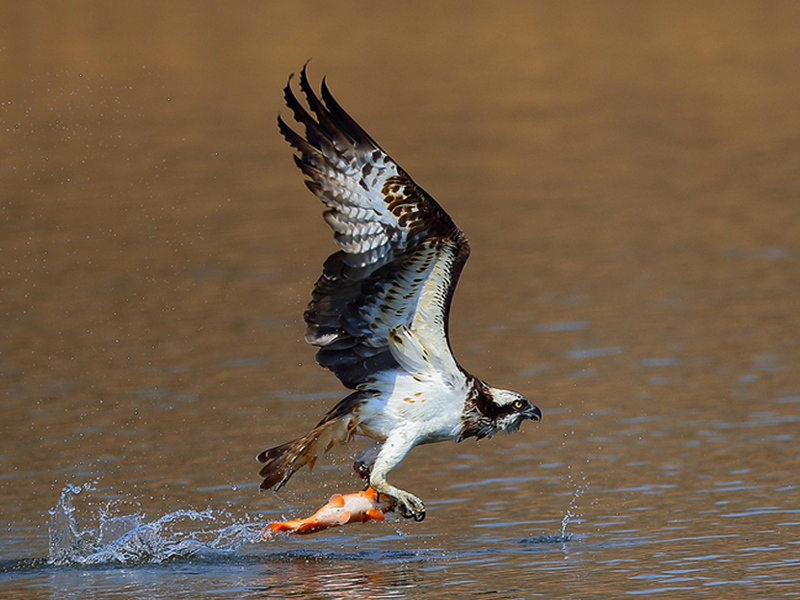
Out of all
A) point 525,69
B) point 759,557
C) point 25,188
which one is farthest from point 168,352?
point 525,69

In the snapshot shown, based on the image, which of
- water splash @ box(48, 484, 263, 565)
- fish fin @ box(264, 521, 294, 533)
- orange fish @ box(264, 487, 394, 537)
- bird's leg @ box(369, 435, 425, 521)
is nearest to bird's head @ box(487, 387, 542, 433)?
bird's leg @ box(369, 435, 425, 521)

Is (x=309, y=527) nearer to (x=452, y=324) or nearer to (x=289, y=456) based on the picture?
(x=289, y=456)

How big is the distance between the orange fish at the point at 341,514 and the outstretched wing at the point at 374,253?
86cm

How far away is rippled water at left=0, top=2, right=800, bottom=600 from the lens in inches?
374

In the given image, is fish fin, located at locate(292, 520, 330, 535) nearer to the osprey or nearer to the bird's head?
the osprey

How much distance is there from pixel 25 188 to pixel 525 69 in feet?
52.5

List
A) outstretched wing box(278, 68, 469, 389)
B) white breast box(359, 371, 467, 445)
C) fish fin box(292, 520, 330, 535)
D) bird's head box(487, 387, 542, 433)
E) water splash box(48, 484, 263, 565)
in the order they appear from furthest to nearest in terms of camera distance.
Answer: bird's head box(487, 387, 542, 433), white breast box(359, 371, 467, 445), water splash box(48, 484, 263, 565), fish fin box(292, 520, 330, 535), outstretched wing box(278, 68, 469, 389)

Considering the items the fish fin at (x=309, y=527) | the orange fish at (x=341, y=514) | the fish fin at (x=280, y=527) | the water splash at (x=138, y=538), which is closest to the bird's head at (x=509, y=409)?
the orange fish at (x=341, y=514)

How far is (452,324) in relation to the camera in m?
15.8

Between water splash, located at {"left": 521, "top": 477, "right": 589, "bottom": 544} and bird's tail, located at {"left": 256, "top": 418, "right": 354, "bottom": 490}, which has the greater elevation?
bird's tail, located at {"left": 256, "top": 418, "right": 354, "bottom": 490}

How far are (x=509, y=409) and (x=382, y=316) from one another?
1.06 m

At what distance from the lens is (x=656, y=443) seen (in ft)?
38.1

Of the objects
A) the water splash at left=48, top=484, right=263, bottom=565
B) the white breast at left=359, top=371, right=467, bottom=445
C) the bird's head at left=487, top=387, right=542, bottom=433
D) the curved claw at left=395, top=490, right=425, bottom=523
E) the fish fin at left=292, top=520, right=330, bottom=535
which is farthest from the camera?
the bird's head at left=487, top=387, right=542, bottom=433

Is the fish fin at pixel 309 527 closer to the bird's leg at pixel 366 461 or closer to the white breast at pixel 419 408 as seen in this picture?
the bird's leg at pixel 366 461
